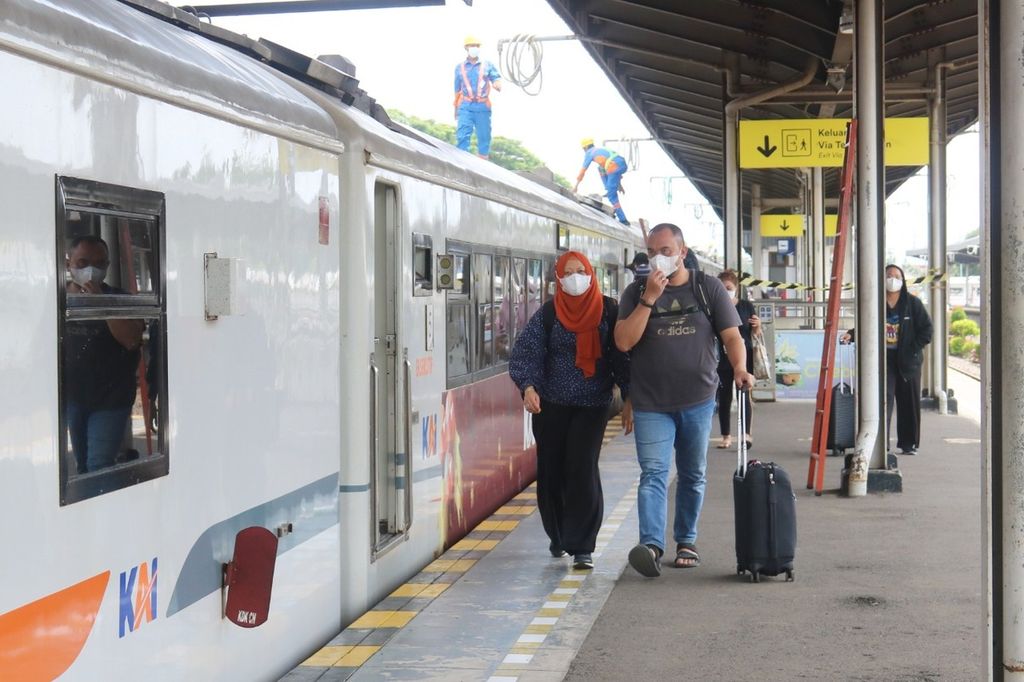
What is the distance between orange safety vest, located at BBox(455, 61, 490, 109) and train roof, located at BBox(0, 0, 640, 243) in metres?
8.04

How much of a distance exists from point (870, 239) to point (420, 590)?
17.2 ft

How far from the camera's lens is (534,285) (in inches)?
449

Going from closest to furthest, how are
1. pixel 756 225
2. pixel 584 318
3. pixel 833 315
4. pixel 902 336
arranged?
pixel 584 318, pixel 833 315, pixel 902 336, pixel 756 225

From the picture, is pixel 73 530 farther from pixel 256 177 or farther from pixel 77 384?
pixel 256 177

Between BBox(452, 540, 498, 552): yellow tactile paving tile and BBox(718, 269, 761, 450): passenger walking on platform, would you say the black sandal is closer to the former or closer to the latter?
BBox(452, 540, 498, 552): yellow tactile paving tile

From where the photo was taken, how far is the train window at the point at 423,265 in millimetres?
7383

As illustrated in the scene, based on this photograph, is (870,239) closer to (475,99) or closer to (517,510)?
(517,510)

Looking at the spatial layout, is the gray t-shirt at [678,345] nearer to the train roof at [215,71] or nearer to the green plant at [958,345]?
the train roof at [215,71]

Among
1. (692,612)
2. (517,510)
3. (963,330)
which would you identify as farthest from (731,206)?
(963,330)

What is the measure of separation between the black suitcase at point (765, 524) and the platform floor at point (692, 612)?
0.13m

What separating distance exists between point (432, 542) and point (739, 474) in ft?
5.64

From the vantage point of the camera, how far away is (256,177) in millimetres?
5156

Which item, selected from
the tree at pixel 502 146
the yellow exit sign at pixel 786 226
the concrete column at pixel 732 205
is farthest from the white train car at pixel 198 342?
the tree at pixel 502 146

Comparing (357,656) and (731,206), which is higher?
(731,206)
